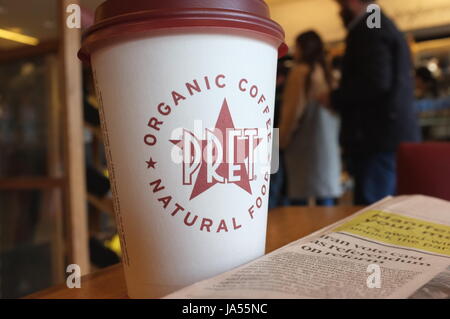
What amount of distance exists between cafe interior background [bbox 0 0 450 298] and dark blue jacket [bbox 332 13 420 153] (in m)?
0.94

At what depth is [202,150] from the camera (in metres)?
0.28

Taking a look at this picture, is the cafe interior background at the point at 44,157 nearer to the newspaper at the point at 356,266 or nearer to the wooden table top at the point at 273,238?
the wooden table top at the point at 273,238

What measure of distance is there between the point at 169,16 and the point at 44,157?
1366 millimetres

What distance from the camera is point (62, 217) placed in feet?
4.32

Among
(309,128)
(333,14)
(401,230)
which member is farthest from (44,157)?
(333,14)

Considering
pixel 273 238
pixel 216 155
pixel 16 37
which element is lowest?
pixel 273 238

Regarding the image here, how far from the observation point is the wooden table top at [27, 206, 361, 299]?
12.9 inches

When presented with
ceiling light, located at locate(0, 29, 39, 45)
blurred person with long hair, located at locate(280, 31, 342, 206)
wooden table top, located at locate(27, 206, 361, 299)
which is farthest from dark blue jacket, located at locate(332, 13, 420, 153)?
ceiling light, located at locate(0, 29, 39, 45)

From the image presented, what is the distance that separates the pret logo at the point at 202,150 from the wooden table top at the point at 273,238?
10 centimetres

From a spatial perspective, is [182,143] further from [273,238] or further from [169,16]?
[273,238]

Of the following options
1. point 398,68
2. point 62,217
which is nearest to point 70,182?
point 62,217

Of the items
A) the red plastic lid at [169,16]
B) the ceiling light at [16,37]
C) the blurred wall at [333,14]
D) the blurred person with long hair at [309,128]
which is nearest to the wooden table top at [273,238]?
the red plastic lid at [169,16]

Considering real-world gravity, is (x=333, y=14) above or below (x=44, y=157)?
above

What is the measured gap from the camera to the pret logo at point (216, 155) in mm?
283
